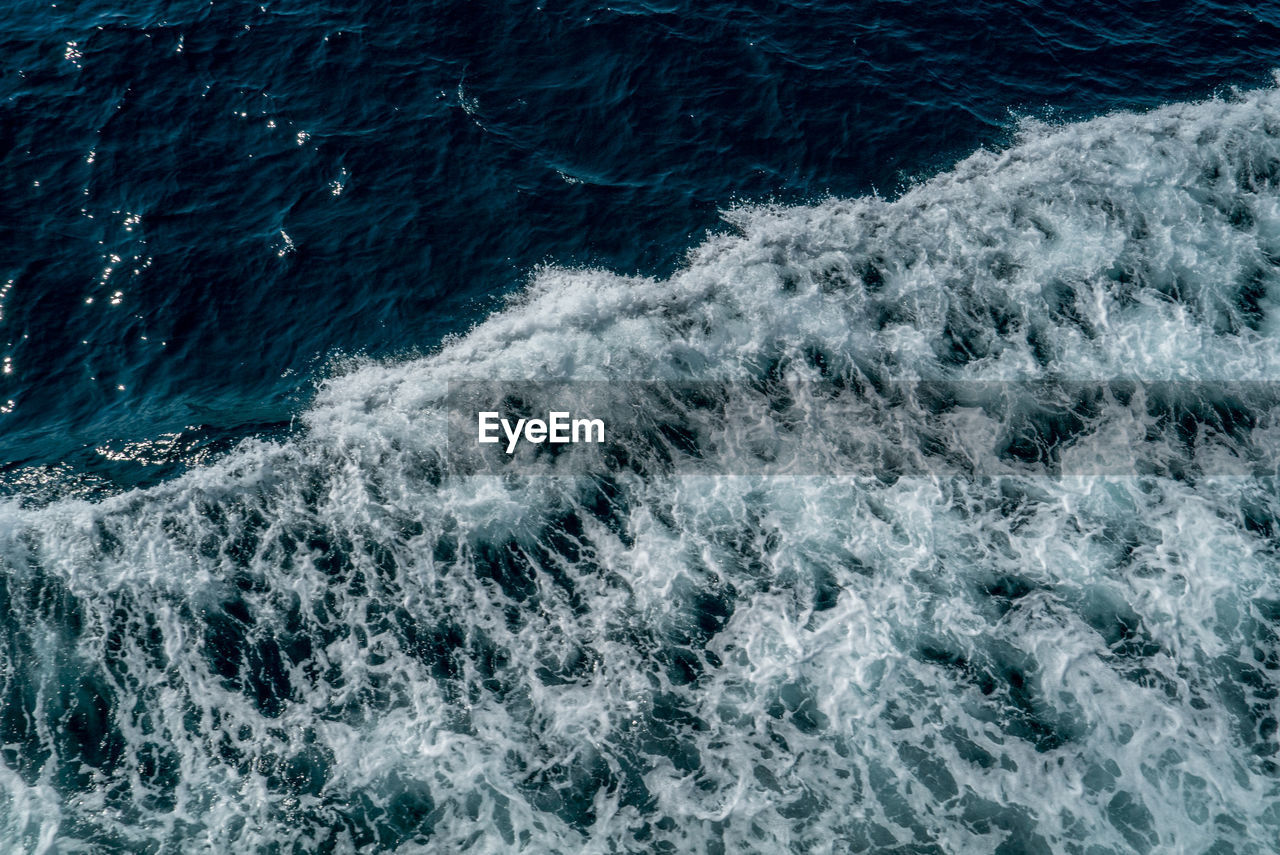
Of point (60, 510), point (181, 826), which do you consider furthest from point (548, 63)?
→ point (181, 826)

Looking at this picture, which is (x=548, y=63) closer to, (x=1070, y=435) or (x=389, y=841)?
(x=1070, y=435)

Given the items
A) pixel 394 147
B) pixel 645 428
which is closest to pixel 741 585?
pixel 645 428

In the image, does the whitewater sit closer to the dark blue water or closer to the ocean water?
the ocean water

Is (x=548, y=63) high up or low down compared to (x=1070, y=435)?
up

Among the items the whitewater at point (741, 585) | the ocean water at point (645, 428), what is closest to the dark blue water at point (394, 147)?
the ocean water at point (645, 428)

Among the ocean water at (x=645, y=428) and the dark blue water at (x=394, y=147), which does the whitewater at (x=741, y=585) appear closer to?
the ocean water at (x=645, y=428)

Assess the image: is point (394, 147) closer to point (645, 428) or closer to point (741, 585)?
point (645, 428)
